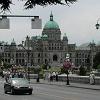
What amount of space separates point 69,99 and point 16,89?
6.86 m

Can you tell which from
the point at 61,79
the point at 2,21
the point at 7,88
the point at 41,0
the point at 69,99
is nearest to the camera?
the point at 41,0

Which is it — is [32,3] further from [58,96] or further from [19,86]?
[19,86]

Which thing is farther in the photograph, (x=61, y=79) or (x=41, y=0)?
(x=61, y=79)

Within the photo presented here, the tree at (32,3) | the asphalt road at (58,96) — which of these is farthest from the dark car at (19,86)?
the tree at (32,3)

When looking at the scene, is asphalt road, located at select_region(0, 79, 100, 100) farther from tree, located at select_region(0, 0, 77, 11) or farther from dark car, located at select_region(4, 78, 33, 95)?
tree, located at select_region(0, 0, 77, 11)

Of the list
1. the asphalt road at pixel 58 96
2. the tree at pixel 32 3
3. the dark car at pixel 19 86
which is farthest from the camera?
the dark car at pixel 19 86

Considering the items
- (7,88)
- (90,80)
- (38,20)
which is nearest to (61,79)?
(90,80)

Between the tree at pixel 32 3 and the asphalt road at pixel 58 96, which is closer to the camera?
the tree at pixel 32 3

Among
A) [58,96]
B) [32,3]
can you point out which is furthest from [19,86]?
[32,3]

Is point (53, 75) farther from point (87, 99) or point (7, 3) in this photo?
point (7, 3)

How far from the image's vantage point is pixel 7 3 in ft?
27.5

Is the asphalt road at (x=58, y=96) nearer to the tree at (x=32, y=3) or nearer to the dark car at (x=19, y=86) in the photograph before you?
the dark car at (x=19, y=86)

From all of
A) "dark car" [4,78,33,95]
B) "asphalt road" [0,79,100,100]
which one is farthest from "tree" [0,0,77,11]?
"dark car" [4,78,33,95]

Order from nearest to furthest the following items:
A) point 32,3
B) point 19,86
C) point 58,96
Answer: point 32,3 < point 58,96 < point 19,86
